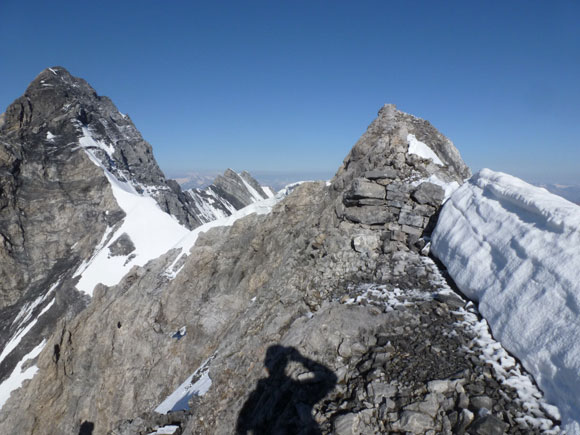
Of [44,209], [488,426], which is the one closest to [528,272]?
[488,426]

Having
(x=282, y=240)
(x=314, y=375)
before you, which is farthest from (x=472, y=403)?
(x=282, y=240)

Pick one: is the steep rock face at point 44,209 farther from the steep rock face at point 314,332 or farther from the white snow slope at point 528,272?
the white snow slope at point 528,272

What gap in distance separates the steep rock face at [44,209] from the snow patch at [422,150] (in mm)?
38321

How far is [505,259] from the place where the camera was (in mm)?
7211

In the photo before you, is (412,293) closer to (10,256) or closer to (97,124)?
(10,256)

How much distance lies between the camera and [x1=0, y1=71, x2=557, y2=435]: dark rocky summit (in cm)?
547

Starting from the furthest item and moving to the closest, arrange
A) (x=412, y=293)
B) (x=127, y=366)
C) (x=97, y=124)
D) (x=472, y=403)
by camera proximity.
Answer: (x=97, y=124)
(x=127, y=366)
(x=412, y=293)
(x=472, y=403)

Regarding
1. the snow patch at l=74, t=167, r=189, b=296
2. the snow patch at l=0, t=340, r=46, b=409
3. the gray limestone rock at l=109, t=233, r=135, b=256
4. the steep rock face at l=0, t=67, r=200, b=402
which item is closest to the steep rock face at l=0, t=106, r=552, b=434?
the snow patch at l=0, t=340, r=46, b=409

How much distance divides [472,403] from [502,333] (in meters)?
1.90

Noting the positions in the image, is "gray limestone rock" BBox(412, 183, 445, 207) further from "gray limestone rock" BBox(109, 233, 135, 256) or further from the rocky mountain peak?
the rocky mountain peak

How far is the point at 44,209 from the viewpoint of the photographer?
48969mm

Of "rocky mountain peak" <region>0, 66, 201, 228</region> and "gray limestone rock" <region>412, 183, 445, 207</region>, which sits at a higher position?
"rocky mountain peak" <region>0, 66, 201, 228</region>

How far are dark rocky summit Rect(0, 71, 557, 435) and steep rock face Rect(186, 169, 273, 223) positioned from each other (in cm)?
6620

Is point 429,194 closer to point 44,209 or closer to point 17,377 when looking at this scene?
point 17,377
